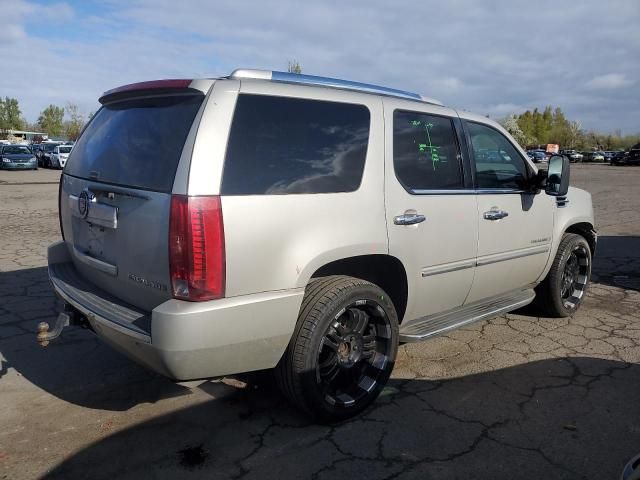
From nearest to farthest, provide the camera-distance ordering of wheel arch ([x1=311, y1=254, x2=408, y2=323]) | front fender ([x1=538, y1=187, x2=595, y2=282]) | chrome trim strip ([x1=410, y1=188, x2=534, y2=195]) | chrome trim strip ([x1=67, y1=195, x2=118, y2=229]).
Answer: chrome trim strip ([x1=67, y1=195, x2=118, y2=229]), wheel arch ([x1=311, y1=254, x2=408, y2=323]), chrome trim strip ([x1=410, y1=188, x2=534, y2=195]), front fender ([x1=538, y1=187, x2=595, y2=282])

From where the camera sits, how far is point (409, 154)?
352 centimetres

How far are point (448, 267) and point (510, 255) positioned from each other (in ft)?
2.64

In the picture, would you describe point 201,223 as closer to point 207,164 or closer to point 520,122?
point 207,164

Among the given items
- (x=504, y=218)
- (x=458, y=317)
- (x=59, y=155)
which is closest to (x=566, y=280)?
(x=504, y=218)

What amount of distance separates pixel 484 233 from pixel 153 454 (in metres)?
2.66

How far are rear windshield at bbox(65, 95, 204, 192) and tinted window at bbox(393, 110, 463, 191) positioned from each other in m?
1.36

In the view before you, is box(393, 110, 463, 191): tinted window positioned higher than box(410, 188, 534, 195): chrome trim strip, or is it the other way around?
box(393, 110, 463, 191): tinted window

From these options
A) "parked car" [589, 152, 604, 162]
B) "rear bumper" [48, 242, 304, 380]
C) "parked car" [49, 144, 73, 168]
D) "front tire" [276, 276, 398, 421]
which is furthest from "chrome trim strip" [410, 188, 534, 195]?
"parked car" [589, 152, 604, 162]

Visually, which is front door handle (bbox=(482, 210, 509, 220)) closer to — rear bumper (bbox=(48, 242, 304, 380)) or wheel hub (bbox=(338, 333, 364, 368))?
wheel hub (bbox=(338, 333, 364, 368))

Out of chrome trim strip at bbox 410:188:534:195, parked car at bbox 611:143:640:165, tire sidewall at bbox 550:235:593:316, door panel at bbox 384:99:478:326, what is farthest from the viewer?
parked car at bbox 611:143:640:165

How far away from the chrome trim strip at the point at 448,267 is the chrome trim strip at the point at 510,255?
0.38 feet

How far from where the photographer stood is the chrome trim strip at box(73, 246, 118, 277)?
300 cm

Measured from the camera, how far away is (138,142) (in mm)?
3012

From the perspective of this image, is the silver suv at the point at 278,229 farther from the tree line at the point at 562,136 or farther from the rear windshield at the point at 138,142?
the tree line at the point at 562,136
